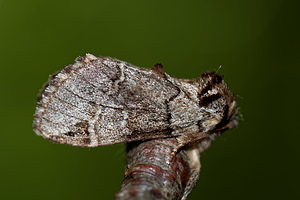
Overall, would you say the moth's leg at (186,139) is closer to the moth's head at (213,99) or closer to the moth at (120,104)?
the moth at (120,104)

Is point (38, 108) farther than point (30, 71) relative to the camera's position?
No

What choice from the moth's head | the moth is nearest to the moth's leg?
the moth

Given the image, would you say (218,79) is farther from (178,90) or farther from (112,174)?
(112,174)

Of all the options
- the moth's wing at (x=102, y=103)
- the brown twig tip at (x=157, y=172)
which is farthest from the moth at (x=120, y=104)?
the brown twig tip at (x=157, y=172)

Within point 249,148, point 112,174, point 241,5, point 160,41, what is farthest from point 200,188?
point 241,5

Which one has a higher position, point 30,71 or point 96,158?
point 30,71

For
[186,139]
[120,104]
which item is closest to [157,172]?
[186,139]
